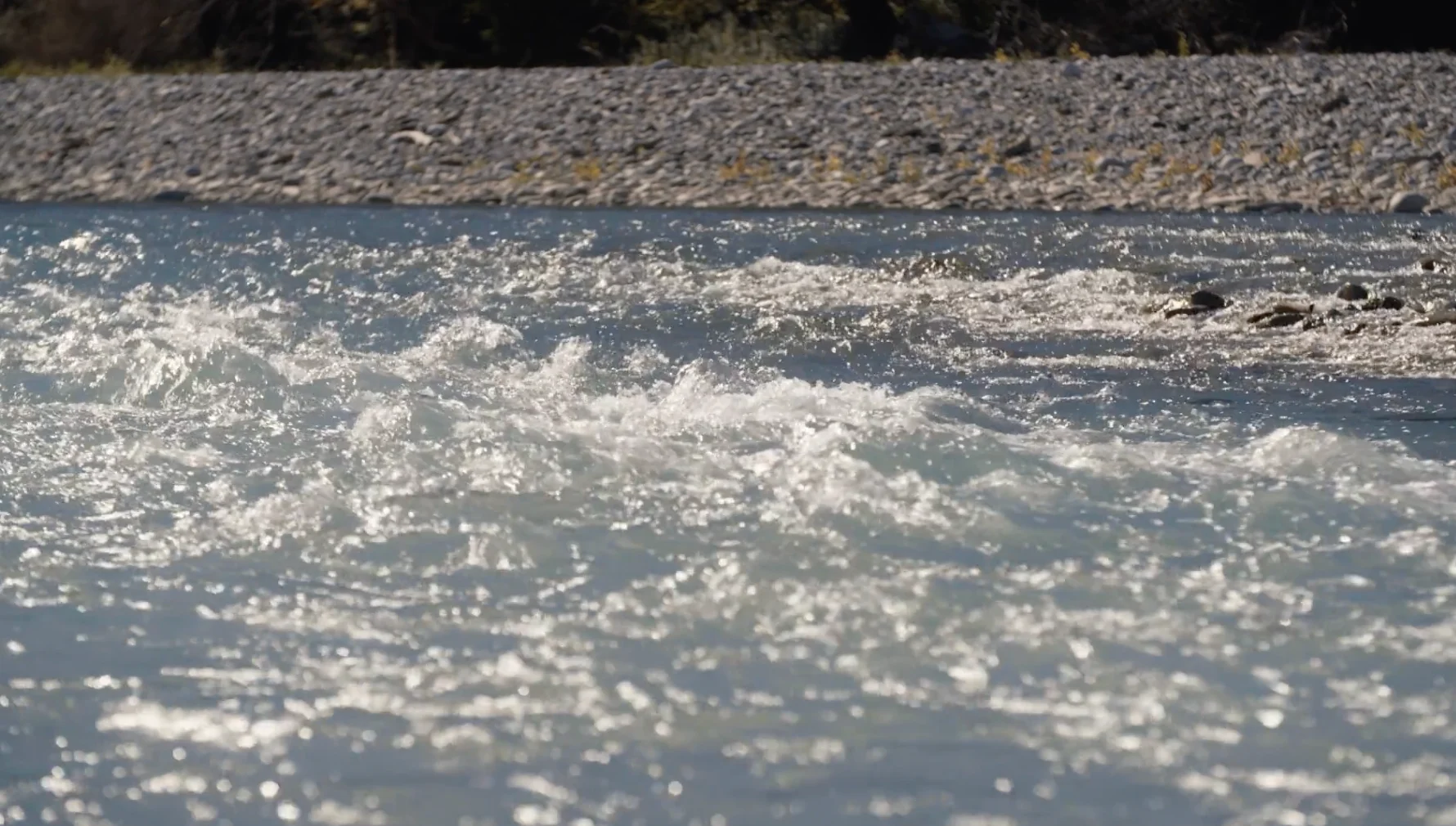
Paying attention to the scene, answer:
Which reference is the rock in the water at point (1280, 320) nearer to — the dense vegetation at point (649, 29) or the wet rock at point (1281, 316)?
the wet rock at point (1281, 316)

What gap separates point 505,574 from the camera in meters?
4.44

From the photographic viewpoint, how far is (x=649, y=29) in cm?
2456

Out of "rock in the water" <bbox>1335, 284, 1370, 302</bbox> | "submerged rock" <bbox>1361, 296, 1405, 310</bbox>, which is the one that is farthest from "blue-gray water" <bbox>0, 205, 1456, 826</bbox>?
"rock in the water" <bbox>1335, 284, 1370, 302</bbox>

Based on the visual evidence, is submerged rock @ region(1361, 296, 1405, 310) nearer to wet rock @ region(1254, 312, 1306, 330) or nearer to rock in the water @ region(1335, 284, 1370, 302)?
rock in the water @ region(1335, 284, 1370, 302)

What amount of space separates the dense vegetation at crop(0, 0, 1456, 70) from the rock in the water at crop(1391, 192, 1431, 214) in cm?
839

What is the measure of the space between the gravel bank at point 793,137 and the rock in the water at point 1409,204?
72 mm

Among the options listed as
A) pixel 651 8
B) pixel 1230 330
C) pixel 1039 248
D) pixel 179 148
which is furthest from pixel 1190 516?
pixel 651 8

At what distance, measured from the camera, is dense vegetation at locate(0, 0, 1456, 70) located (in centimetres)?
2280

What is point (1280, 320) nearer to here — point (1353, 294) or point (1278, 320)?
point (1278, 320)

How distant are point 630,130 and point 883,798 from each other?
48.6 feet

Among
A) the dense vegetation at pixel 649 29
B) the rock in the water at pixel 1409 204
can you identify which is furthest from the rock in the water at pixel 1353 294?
the dense vegetation at pixel 649 29

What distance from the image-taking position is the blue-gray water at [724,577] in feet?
10.7

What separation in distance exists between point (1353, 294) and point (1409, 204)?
515cm

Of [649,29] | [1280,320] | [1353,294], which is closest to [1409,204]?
[1353,294]
